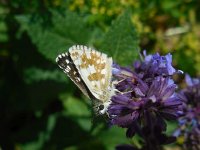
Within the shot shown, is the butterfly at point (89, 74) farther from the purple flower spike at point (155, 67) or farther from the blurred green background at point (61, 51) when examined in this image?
the blurred green background at point (61, 51)

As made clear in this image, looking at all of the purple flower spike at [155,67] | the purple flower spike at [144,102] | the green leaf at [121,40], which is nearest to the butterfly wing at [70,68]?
the purple flower spike at [144,102]

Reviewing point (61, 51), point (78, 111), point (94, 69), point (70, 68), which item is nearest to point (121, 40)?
point (61, 51)

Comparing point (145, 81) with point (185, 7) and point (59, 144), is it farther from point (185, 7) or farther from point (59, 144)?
point (185, 7)

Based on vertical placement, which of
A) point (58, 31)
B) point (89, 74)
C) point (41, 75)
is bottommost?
point (89, 74)

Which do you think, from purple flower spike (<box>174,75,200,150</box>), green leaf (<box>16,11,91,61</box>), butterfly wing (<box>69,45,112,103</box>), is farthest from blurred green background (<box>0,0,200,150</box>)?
butterfly wing (<box>69,45,112,103</box>)

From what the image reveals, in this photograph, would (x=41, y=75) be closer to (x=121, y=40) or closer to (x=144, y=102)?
(x=121, y=40)
